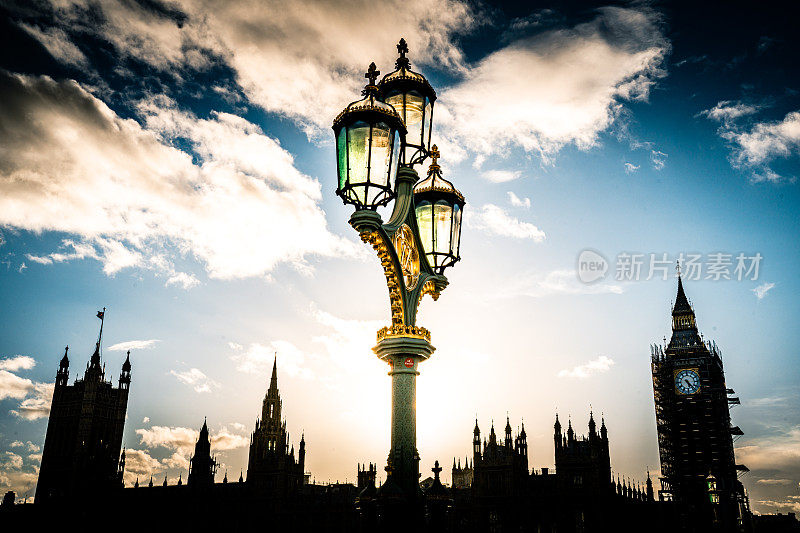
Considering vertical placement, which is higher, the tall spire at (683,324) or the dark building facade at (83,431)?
the tall spire at (683,324)

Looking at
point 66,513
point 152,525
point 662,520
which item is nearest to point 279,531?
point 152,525

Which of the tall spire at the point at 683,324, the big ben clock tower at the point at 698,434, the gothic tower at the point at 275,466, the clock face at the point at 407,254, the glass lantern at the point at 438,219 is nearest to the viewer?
the clock face at the point at 407,254

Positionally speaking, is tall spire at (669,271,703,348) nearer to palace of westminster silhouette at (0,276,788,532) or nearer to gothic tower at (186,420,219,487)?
palace of westminster silhouette at (0,276,788,532)

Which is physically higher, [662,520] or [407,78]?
[407,78]

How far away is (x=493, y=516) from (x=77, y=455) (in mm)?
63514

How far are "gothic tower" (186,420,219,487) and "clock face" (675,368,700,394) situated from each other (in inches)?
2139

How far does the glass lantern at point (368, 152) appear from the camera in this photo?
516 centimetres

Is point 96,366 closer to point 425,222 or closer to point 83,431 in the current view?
point 83,431

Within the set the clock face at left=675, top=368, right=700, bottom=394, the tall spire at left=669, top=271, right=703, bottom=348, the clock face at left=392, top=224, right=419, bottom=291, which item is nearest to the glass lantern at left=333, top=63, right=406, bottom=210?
the clock face at left=392, top=224, right=419, bottom=291

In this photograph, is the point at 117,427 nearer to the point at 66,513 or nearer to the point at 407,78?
the point at 66,513

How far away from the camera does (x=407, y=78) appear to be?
6.36 metres

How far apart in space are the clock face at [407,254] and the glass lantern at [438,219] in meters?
0.52

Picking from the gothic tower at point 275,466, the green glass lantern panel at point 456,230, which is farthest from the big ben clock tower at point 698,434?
the green glass lantern panel at point 456,230

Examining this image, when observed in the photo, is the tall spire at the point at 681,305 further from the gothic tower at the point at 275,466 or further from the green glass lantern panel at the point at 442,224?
the green glass lantern panel at the point at 442,224
